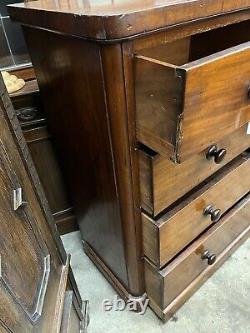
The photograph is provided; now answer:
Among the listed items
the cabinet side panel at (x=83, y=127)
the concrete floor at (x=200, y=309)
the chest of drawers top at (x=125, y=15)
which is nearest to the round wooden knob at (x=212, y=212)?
the cabinet side panel at (x=83, y=127)

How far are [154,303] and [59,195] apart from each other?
21.4 inches

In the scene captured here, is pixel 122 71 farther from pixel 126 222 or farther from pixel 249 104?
pixel 126 222

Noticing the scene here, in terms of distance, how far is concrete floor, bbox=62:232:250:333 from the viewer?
0.95m

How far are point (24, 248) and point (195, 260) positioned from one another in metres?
0.56

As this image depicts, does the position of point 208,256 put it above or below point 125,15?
below

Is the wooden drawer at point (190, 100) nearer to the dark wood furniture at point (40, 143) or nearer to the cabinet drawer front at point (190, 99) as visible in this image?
the cabinet drawer front at point (190, 99)

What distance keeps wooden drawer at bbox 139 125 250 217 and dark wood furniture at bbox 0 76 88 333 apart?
235 millimetres

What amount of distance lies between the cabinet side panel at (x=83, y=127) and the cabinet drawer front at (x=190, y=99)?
10cm

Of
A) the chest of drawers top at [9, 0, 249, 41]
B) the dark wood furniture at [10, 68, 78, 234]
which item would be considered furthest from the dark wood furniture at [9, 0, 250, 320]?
the dark wood furniture at [10, 68, 78, 234]

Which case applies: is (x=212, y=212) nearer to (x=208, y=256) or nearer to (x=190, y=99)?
(x=208, y=256)

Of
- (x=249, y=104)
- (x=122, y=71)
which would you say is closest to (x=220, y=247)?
(x=249, y=104)

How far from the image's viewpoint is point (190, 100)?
47 cm

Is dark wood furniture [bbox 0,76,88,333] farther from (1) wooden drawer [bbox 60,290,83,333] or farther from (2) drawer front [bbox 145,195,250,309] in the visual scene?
(2) drawer front [bbox 145,195,250,309]

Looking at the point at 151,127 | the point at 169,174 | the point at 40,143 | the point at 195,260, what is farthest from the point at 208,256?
the point at 40,143
